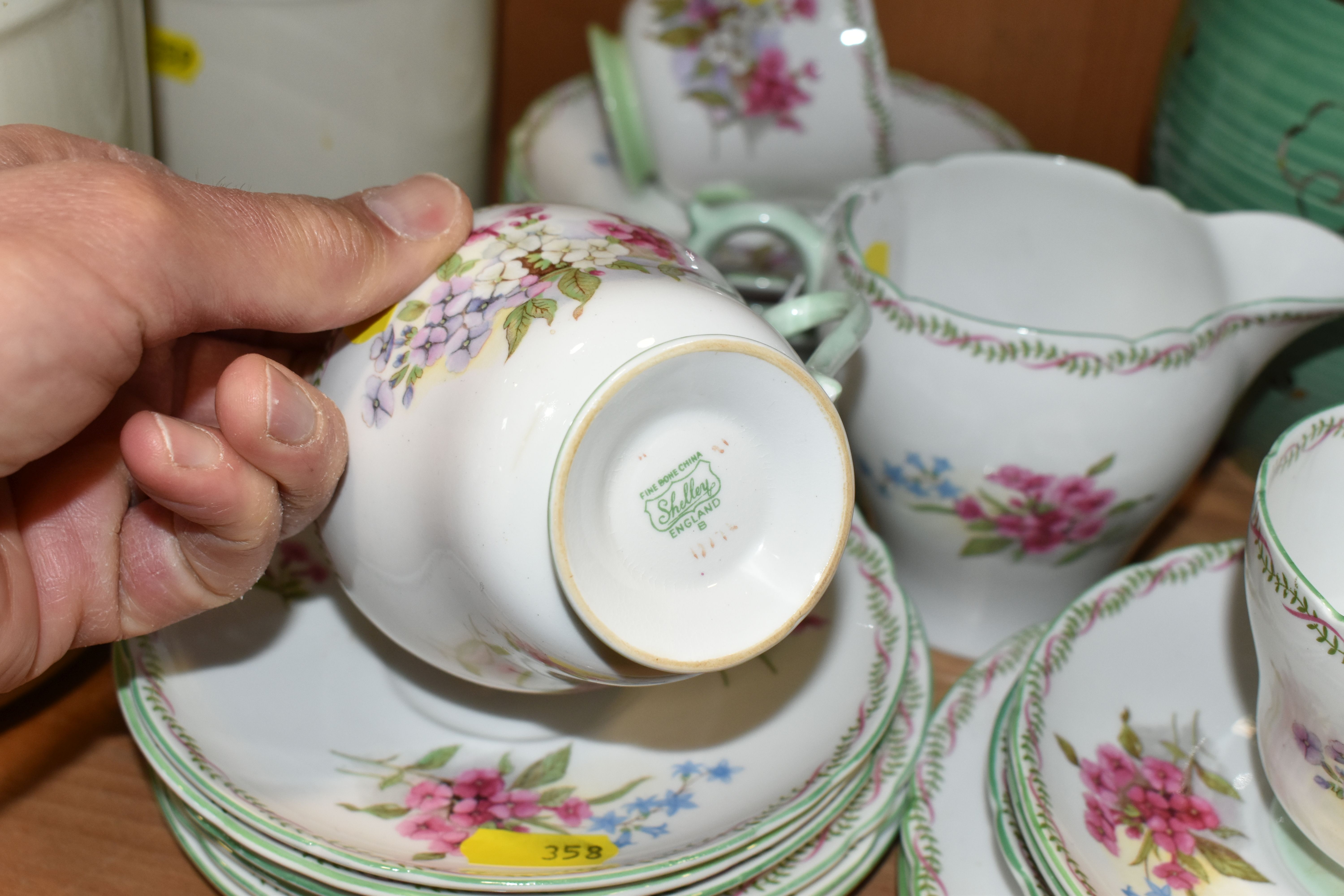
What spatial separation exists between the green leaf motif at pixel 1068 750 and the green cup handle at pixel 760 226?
25 centimetres

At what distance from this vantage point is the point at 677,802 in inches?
19.6

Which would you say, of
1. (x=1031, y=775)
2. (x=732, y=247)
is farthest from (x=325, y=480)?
(x=732, y=247)

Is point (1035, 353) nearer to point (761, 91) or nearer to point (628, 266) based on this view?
point (628, 266)

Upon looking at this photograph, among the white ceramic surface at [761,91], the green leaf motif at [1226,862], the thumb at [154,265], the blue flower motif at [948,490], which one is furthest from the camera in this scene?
the white ceramic surface at [761,91]

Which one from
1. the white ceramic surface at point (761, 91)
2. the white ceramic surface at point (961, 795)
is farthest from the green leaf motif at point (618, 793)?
the white ceramic surface at point (761, 91)

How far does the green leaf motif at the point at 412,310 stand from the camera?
44 cm

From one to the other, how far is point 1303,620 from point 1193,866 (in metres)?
0.13

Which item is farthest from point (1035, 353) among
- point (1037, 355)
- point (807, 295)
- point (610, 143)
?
point (610, 143)

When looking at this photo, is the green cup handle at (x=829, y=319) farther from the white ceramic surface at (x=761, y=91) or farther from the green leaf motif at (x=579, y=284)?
the white ceramic surface at (x=761, y=91)

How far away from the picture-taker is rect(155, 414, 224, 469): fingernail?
40cm

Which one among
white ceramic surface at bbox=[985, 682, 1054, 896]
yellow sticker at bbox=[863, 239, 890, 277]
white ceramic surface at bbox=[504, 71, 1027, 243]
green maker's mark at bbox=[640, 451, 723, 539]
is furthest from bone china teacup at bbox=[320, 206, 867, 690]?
white ceramic surface at bbox=[504, 71, 1027, 243]

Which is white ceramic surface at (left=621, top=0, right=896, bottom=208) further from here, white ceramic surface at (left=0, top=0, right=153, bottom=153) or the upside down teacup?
white ceramic surface at (left=0, top=0, right=153, bottom=153)

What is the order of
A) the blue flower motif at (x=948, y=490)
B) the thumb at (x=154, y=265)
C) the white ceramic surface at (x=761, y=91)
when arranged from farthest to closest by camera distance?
the white ceramic surface at (x=761, y=91) → the blue flower motif at (x=948, y=490) → the thumb at (x=154, y=265)

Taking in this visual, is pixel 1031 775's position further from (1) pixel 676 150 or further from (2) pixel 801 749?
(1) pixel 676 150
